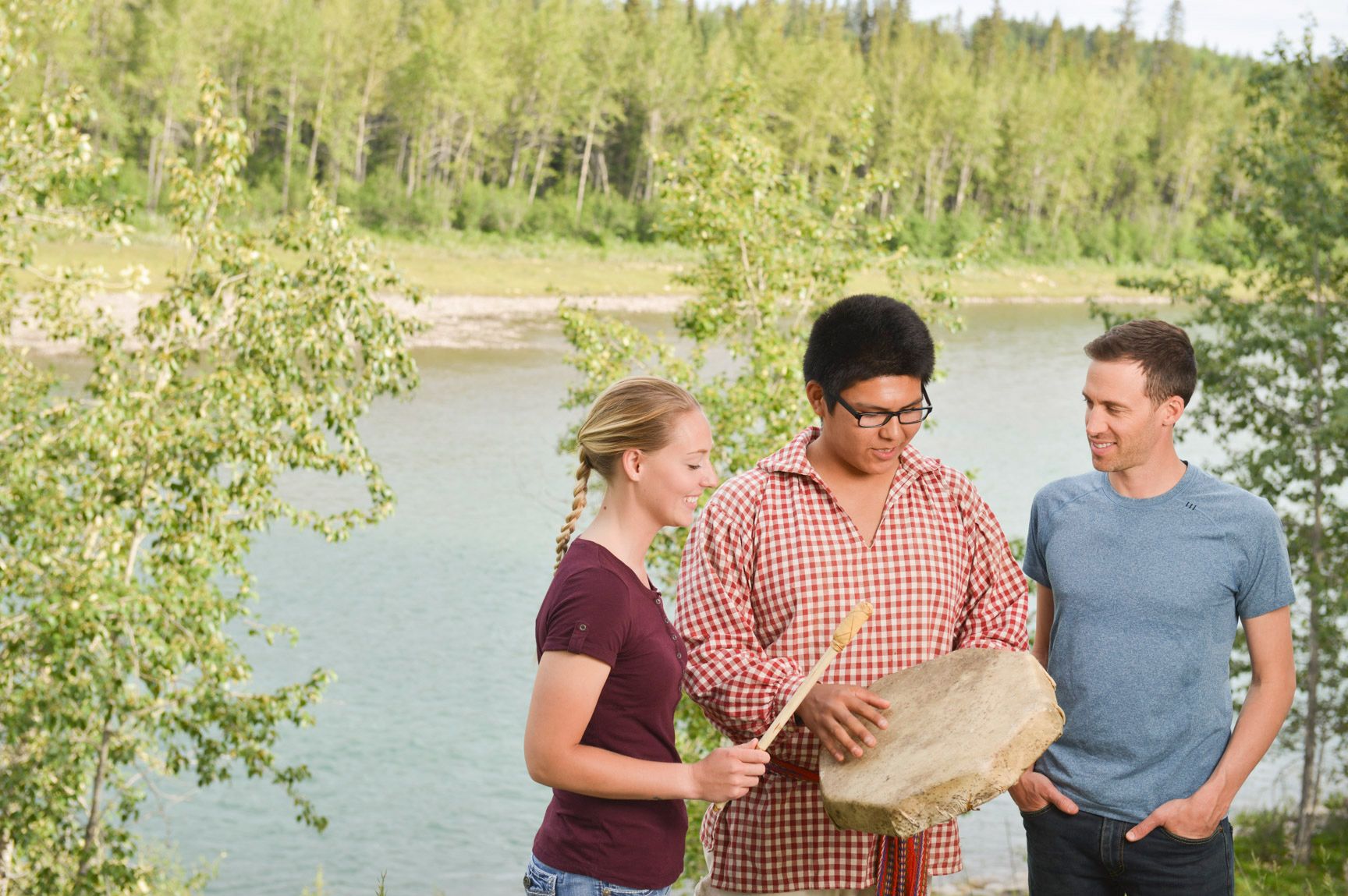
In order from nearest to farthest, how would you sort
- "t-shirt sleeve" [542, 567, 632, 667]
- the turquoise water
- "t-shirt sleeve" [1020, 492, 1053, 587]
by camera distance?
"t-shirt sleeve" [542, 567, 632, 667]
"t-shirt sleeve" [1020, 492, 1053, 587]
the turquoise water

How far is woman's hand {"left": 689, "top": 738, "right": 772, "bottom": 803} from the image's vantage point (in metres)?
2.40

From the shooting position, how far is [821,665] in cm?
247

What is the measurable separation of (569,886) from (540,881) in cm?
6

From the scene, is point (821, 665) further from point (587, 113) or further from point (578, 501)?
point (587, 113)

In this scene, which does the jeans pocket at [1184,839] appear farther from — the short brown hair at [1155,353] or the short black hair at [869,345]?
the short black hair at [869,345]

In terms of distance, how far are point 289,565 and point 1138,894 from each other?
58.1 ft

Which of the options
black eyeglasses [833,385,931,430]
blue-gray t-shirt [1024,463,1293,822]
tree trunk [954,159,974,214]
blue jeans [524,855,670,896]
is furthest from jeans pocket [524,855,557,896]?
tree trunk [954,159,974,214]

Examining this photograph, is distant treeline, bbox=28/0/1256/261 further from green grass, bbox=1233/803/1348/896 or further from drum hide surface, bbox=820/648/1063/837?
drum hide surface, bbox=820/648/1063/837

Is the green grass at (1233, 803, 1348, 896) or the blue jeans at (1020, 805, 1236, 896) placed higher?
the blue jeans at (1020, 805, 1236, 896)

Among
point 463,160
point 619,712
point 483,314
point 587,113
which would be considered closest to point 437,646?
point 619,712

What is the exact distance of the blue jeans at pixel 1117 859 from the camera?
9.46 feet

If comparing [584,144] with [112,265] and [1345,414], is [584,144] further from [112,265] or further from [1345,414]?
[1345,414]

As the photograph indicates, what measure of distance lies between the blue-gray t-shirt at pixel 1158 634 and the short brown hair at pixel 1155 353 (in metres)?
0.23

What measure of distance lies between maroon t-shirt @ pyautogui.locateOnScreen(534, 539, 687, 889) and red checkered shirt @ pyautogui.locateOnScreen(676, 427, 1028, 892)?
0.83ft
